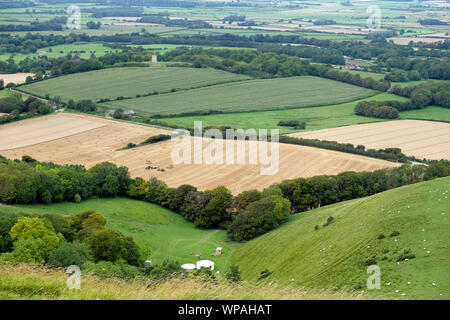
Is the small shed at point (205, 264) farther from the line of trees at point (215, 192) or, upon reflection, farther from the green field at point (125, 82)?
the green field at point (125, 82)

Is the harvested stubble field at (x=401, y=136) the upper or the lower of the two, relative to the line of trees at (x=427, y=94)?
lower

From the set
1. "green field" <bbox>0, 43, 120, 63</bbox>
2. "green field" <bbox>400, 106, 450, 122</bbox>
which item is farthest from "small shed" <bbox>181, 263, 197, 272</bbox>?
"green field" <bbox>0, 43, 120, 63</bbox>

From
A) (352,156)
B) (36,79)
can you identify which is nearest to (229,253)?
(352,156)

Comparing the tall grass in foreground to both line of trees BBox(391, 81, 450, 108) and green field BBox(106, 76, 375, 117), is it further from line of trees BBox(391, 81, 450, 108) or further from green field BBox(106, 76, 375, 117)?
line of trees BBox(391, 81, 450, 108)

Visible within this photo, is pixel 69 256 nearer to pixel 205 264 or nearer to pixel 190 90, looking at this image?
pixel 205 264

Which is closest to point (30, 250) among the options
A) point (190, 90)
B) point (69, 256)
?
point (69, 256)

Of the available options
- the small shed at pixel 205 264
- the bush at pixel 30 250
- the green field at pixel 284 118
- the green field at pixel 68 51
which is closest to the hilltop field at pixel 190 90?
the green field at pixel 284 118

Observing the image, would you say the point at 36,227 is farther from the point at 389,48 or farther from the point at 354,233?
the point at 389,48
